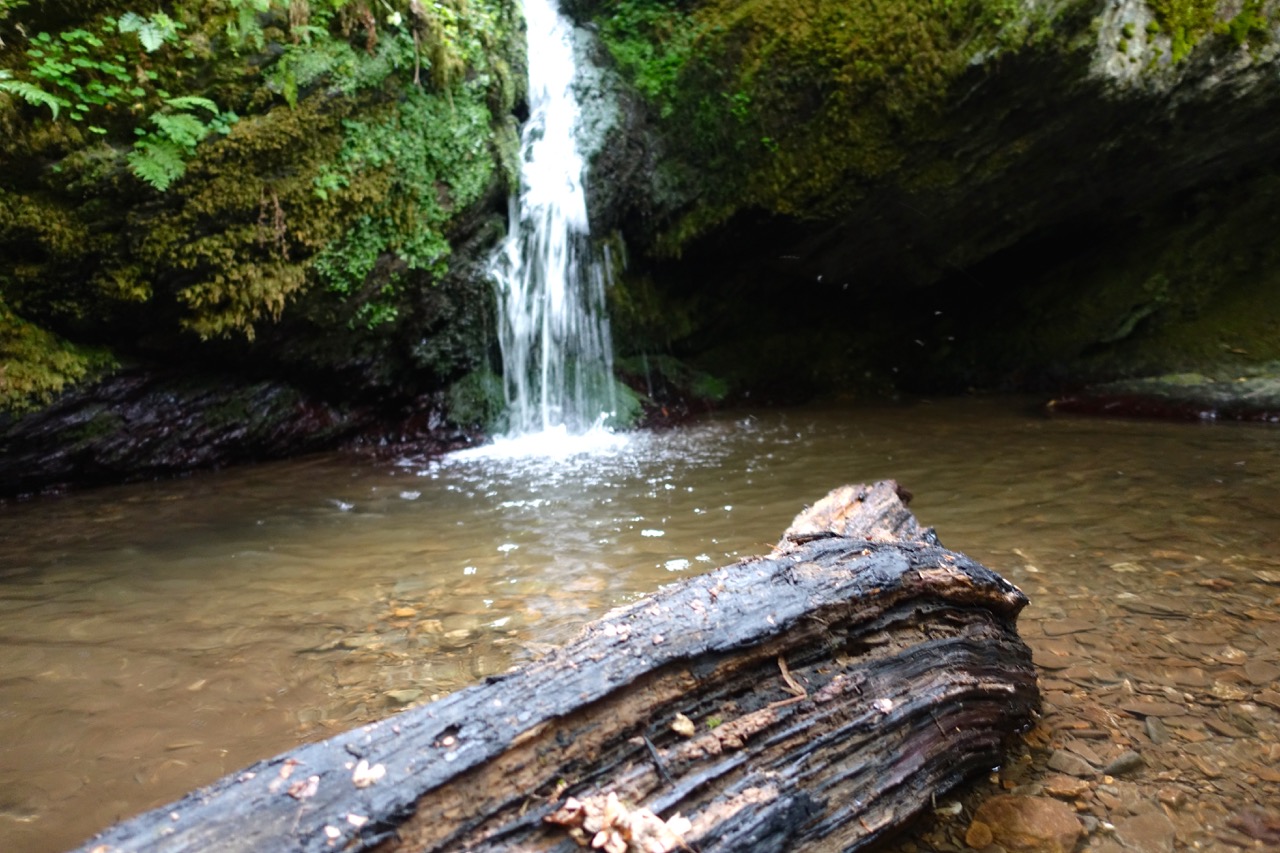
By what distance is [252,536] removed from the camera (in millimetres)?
4336

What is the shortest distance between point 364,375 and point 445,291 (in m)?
1.09

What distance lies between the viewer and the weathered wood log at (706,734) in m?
1.35

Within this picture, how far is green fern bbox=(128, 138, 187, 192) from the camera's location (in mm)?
5137

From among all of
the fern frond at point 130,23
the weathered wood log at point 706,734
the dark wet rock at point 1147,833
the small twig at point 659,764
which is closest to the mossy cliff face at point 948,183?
the fern frond at point 130,23

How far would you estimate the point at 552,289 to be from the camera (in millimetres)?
7766

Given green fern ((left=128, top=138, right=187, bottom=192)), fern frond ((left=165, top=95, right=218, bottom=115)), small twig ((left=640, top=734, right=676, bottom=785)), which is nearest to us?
small twig ((left=640, top=734, right=676, bottom=785))

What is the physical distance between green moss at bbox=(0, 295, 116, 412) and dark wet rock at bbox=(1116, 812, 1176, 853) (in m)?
6.69

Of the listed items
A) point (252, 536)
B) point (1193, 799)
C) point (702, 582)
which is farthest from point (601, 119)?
point (1193, 799)

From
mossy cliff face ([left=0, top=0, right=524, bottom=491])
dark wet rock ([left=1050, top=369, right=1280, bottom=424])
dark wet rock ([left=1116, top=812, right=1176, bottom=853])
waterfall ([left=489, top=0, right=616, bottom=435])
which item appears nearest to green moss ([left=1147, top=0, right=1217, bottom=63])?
dark wet rock ([left=1050, top=369, right=1280, bottom=424])

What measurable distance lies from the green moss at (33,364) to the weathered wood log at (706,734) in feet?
18.0

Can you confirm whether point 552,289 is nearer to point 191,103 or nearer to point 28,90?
point 191,103

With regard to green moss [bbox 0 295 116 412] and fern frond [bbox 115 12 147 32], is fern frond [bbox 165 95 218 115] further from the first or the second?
green moss [bbox 0 295 116 412]

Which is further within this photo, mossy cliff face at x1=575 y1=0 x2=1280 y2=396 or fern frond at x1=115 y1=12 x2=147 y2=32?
mossy cliff face at x1=575 y1=0 x2=1280 y2=396

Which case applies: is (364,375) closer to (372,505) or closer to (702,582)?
(372,505)
